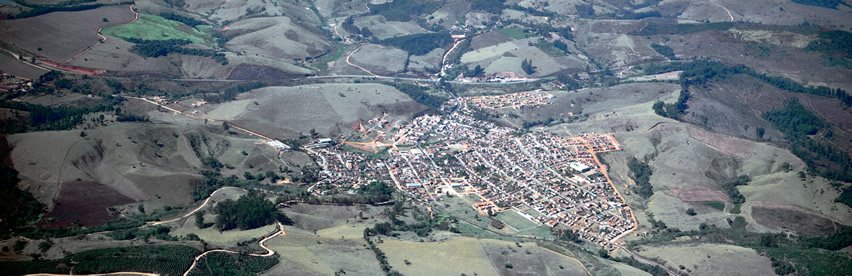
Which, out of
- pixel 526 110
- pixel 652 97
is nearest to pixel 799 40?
pixel 652 97

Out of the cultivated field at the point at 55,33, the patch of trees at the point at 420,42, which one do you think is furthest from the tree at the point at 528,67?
the cultivated field at the point at 55,33

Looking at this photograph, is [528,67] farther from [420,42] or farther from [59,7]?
[59,7]

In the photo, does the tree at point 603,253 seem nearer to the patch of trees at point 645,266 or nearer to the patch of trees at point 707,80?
the patch of trees at point 645,266

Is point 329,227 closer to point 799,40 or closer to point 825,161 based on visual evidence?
point 825,161

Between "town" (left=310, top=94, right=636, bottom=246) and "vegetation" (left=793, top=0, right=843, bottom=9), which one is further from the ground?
"town" (left=310, top=94, right=636, bottom=246)

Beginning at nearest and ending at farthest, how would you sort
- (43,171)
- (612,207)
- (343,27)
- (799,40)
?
(43,171) → (612,207) → (799,40) → (343,27)

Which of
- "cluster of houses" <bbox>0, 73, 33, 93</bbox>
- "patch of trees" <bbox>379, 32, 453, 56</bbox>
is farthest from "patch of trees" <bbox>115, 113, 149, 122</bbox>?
"patch of trees" <bbox>379, 32, 453, 56</bbox>

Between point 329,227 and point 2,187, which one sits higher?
point 2,187

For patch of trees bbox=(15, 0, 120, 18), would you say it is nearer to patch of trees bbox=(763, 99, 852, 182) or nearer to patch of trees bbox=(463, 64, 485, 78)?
patch of trees bbox=(463, 64, 485, 78)
